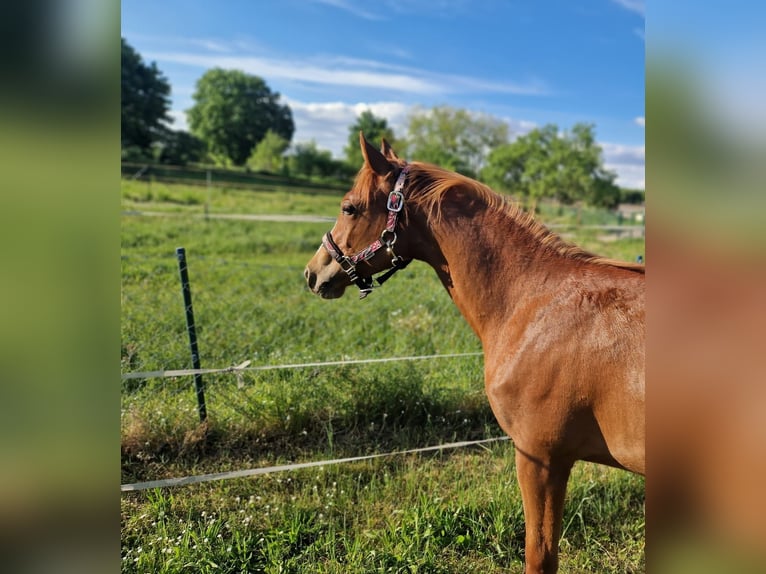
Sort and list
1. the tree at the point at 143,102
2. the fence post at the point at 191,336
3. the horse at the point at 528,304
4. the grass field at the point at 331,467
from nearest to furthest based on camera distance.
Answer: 1. the horse at the point at 528,304
2. the grass field at the point at 331,467
3. the fence post at the point at 191,336
4. the tree at the point at 143,102

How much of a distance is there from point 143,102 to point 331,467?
50.6m

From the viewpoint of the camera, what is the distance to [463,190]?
2.33m

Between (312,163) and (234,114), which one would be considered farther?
(234,114)

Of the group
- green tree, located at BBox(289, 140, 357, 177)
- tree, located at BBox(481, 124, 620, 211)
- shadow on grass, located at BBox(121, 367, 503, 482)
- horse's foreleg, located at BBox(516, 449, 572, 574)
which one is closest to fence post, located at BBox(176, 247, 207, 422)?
shadow on grass, located at BBox(121, 367, 503, 482)

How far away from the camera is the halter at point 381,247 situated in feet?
7.69

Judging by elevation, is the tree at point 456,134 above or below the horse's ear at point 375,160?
above

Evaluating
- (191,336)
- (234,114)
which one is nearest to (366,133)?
(234,114)

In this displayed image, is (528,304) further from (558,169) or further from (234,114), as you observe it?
(234,114)

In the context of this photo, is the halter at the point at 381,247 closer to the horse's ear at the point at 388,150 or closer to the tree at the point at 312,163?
the horse's ear at the point at 388,150

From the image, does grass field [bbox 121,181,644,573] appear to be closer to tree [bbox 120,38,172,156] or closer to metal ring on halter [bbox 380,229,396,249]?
metal ring on halter [bbox 380,229,396,249]

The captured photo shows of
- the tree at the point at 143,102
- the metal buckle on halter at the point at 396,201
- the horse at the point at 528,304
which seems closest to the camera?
the horse at the point at 528,304

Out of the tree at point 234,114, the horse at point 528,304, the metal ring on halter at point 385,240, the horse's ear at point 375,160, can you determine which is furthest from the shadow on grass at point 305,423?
the tree at point 234,114

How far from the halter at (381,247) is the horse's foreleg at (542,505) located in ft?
3.47
